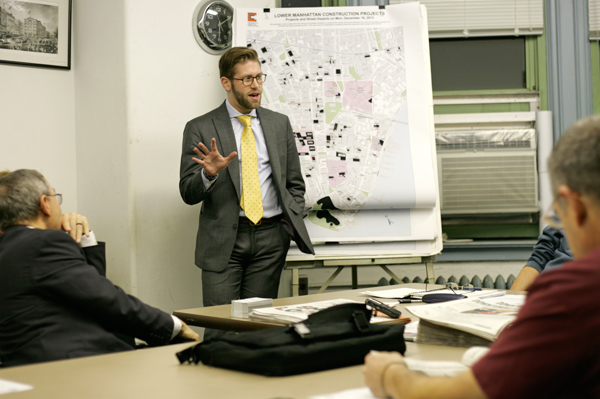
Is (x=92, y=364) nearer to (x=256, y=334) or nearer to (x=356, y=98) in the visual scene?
(x=256, y=334)

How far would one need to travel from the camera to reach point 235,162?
278cm

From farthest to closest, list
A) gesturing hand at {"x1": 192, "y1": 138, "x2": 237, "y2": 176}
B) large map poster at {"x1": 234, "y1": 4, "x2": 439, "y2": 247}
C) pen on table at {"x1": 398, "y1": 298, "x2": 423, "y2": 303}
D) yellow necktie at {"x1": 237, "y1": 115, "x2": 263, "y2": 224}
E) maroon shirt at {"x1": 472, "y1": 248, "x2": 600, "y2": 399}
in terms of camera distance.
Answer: large map poster at {"x1": 234, "y1": 4, "x2": 439, "y2": 247} → yellow necktie at {"x1": 237, "y1": 115, "x2": 263, "y2": 224} → gesturing hand at {"x1": 192, "y1": 138, "x2": 237, "y2": 176} → pen on table at {"x1": 398, "y1": 298, "x2": 423, "y2": 303} → maroon shirt at {"x1": 472, "y1": 248, "x2": 600, "y2": 399}

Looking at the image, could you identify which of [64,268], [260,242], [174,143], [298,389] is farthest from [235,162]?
[298,389]

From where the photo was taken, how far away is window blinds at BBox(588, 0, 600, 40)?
377 cm

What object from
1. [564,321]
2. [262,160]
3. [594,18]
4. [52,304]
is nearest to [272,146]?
[262,160]

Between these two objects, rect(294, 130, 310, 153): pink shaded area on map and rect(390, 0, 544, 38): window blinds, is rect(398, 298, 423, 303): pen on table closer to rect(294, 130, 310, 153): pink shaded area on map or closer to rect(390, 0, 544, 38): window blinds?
rect(294, 130, 310, 153): pink shaded area on map

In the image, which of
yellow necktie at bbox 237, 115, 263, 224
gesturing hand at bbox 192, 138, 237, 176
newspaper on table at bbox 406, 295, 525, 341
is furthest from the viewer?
yellow necktie at bbox 237, 115, 263, 224

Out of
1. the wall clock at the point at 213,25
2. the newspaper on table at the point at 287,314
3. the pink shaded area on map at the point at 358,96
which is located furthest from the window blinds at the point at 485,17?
the newspaper on table at the point at 287,314

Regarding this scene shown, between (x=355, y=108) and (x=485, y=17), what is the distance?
1.32 metres

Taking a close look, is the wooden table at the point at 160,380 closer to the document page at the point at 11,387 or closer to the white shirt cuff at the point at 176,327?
the document page at the point at 11,387

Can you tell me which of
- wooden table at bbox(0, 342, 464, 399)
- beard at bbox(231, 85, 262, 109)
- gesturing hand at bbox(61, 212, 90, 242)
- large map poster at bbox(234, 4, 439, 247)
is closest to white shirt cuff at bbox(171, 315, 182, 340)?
wooden table at bbox(0, 342, 464, 399)

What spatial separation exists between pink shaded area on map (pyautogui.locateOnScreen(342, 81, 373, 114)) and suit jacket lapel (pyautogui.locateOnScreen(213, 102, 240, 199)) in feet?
2.42

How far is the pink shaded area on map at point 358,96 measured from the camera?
10.6ft

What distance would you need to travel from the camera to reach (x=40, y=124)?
3.31m
